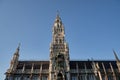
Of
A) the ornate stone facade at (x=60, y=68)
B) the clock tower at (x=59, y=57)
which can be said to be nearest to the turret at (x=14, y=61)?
the ornate stone facade at (x=60, y=68)

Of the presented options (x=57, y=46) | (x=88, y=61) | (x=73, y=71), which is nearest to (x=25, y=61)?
(x=57, y=46)

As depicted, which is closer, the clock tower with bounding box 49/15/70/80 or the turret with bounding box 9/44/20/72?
the clock tower with bounding box 49/15/70/80

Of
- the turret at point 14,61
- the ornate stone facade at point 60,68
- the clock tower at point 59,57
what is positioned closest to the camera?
the clock tower at point 59,57

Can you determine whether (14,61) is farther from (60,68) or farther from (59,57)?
(60,68)

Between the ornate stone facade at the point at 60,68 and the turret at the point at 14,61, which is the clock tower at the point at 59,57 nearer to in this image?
the ornate stone facade at the point at 60,68

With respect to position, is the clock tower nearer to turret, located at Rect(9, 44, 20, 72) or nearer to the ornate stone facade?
the ornate stone facade

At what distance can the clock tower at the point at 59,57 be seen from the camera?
186ft

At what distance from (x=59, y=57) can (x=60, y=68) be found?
5.17 m

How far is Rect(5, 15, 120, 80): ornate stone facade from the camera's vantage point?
191 feet

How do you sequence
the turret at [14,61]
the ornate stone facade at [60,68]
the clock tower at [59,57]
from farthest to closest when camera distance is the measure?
1. the turret at [14,61]
2. the ornate stone facade at [60,68]
3. the clock tower at [59,57]

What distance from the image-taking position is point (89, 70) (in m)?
60.9

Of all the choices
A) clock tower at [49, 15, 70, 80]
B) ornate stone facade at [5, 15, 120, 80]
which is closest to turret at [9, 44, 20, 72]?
ornate stone facade at [5, 15, 120, 80]

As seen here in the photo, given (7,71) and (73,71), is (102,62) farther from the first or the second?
(7,71)

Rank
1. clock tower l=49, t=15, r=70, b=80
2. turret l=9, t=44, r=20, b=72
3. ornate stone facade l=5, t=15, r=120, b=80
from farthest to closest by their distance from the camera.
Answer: turret l=9, t=44, r=20, b=72, ornate stone facade l=5, t=15, r=120, b=80, clock tower l=49, t=15, r=70, b=80
